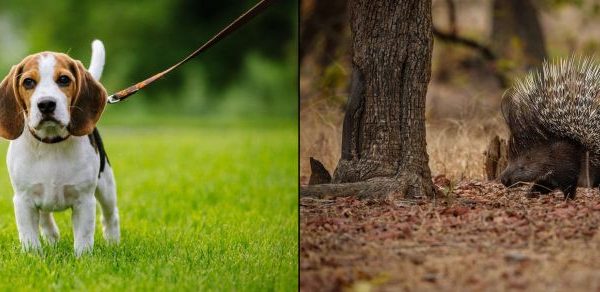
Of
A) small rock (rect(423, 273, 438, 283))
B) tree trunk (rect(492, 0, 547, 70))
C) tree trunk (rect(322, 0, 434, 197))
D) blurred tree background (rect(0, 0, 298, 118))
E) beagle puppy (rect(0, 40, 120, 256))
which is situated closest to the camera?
small rock (rect(423, 273, 438, 283))

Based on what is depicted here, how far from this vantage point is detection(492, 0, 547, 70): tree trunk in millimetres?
13455

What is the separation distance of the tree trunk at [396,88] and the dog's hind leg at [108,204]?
5.67ft

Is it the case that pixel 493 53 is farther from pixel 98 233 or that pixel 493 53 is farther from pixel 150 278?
pixel 150 278

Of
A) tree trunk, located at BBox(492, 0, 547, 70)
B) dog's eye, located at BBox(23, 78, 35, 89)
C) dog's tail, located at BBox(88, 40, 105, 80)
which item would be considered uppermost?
tree trunk, located at BBox(492, 0, 547, 70)

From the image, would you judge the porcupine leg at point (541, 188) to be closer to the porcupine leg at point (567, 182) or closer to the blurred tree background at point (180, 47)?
the porcupine leg at point (567, 182)

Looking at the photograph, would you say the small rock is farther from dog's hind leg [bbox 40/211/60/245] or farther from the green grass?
dog's hind leg [bbox 40/211/60/245]

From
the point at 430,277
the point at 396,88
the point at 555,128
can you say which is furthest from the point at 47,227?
the point at 555,128

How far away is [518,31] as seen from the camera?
14.0 m

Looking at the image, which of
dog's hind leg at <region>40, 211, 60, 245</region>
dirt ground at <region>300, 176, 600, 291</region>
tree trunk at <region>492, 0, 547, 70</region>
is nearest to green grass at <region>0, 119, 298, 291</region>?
dog's hind leg at <region>40, 211, 60, 245</region>

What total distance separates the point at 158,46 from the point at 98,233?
55.5 ft

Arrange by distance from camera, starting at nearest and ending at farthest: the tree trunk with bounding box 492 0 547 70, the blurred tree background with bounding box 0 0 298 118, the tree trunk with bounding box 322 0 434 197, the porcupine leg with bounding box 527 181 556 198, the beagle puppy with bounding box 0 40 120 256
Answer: the beagle puppy with bounding box 0 40 120 256 → the tree trunk with bounding box 322 0 434 197 → the porcupine leg with bounding box 527 181 556 198 → the tree trunk with bounding box 492 0 547 70 → the blurred tree background with bounding box 0 0 298 118

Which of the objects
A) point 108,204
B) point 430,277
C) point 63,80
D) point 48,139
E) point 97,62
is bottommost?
point 430,277

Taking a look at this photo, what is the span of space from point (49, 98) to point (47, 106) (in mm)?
46

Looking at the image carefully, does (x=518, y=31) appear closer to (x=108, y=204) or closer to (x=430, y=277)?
(x=108, y=204)
